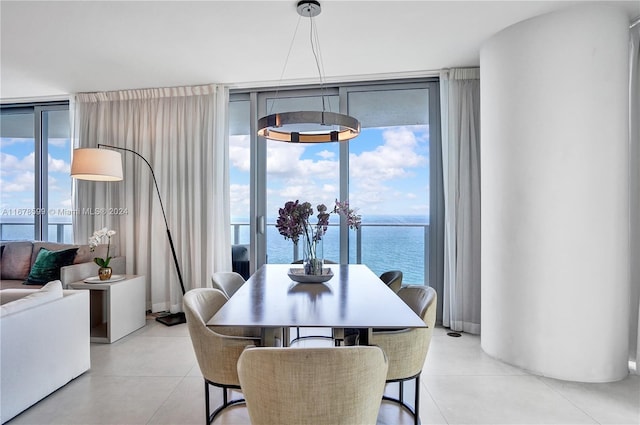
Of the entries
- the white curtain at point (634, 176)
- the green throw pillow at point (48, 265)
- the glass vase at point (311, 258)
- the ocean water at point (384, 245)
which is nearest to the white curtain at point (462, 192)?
the ocean water at point (384, 245)

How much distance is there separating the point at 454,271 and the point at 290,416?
2.91 m

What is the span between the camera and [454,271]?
373 centimetres

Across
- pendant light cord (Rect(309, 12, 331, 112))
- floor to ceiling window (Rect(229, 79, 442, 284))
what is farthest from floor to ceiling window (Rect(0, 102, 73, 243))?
pendant light cord (Rect(309, 12, 331, 112))

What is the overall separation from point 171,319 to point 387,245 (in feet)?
8.52

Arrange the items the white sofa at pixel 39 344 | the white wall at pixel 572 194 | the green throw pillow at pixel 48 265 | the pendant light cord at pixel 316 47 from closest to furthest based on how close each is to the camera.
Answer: the white sofa at pixel 39 344 < the white wall at pixel 572 194 < the pendant light cord at pixel 316 47 < the green throw pillow at pixel 48 265

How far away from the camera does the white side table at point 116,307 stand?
340 cm

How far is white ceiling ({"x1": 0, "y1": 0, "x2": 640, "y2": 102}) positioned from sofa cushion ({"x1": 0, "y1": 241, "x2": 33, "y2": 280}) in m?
1.87

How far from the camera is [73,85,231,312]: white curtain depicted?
13.8 ft

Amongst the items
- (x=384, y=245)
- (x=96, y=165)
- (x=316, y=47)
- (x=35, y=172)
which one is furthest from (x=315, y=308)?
(x=35, y=172)

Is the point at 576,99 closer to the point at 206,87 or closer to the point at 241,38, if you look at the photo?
the point at 241,38

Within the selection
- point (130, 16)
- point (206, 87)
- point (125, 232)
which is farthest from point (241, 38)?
point (125, 232)

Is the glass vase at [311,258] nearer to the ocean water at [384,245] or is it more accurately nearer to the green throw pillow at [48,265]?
the ocean water at [384,245]

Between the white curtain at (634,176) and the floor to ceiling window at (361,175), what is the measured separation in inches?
63.1

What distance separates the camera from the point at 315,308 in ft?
5.64
